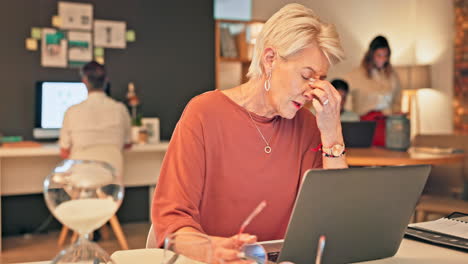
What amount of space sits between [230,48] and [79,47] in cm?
134

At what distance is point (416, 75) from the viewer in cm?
628

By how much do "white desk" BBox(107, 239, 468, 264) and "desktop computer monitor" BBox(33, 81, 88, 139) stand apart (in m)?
3.39

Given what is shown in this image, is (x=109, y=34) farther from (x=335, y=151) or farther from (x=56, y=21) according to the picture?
(x=335, y=151)

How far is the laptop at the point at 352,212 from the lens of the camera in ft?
3.14

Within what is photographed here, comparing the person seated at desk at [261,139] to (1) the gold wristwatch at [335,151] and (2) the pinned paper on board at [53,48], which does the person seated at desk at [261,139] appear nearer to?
(1) the gold wristwatch at [335,151]

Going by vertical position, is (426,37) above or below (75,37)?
above

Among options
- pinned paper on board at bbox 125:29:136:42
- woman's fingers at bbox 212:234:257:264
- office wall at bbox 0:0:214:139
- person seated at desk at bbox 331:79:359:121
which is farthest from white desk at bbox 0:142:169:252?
woman's fingers at bbox 212:234:257:264

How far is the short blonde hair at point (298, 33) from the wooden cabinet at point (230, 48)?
3480 mm

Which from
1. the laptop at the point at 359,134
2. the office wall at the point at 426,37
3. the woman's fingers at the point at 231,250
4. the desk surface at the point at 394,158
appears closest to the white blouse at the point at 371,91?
the office wall at the point at 426,37

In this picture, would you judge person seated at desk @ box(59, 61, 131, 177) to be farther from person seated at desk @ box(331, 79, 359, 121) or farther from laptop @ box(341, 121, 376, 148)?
person seated at desk @ box(331, 79, 359, 121)

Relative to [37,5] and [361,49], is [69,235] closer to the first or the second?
[37,5]

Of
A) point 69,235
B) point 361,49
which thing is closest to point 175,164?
point 69,235

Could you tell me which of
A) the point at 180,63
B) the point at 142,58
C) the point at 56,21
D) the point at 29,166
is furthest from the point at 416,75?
the point at 29,166

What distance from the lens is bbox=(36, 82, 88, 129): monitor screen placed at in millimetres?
4305
